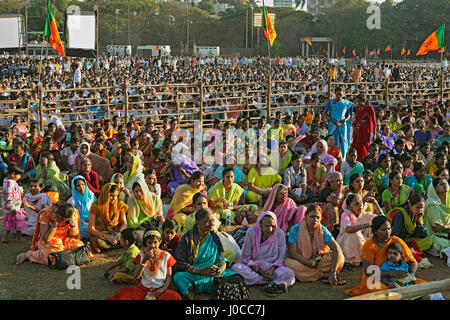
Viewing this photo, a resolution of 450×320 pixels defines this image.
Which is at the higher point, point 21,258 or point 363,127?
point 363,127

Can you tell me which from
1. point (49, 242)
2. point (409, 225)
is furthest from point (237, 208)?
point (49, 242)

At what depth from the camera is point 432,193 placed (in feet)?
18.6

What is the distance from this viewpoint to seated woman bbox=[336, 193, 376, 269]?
5.23 m

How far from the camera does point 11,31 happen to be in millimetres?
23609

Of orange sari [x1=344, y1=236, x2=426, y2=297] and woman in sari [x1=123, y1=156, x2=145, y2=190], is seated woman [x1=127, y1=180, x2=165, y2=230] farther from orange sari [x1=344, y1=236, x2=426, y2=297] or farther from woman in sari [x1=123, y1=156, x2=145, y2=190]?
orange sari [x1=344, y1=236, x2=426, y2=297]

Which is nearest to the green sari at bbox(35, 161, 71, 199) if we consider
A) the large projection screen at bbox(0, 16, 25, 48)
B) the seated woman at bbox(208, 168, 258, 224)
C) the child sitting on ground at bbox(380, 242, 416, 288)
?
the seated woman at bbox(208, 168, 258, 224)

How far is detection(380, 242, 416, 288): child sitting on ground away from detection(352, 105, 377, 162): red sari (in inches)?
185

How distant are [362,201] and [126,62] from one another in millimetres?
30244

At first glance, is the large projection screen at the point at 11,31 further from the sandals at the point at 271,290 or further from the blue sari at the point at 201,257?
the sandals at the point at 271,290

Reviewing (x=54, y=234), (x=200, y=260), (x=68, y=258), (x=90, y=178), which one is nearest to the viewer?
(x=200, y=260)

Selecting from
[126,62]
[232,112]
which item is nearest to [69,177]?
[232,112]

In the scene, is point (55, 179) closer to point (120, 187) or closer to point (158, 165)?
point (158, 165)

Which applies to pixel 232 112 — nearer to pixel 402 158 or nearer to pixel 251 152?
pixel 251 152

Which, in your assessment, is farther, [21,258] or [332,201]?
→ [332,201]
